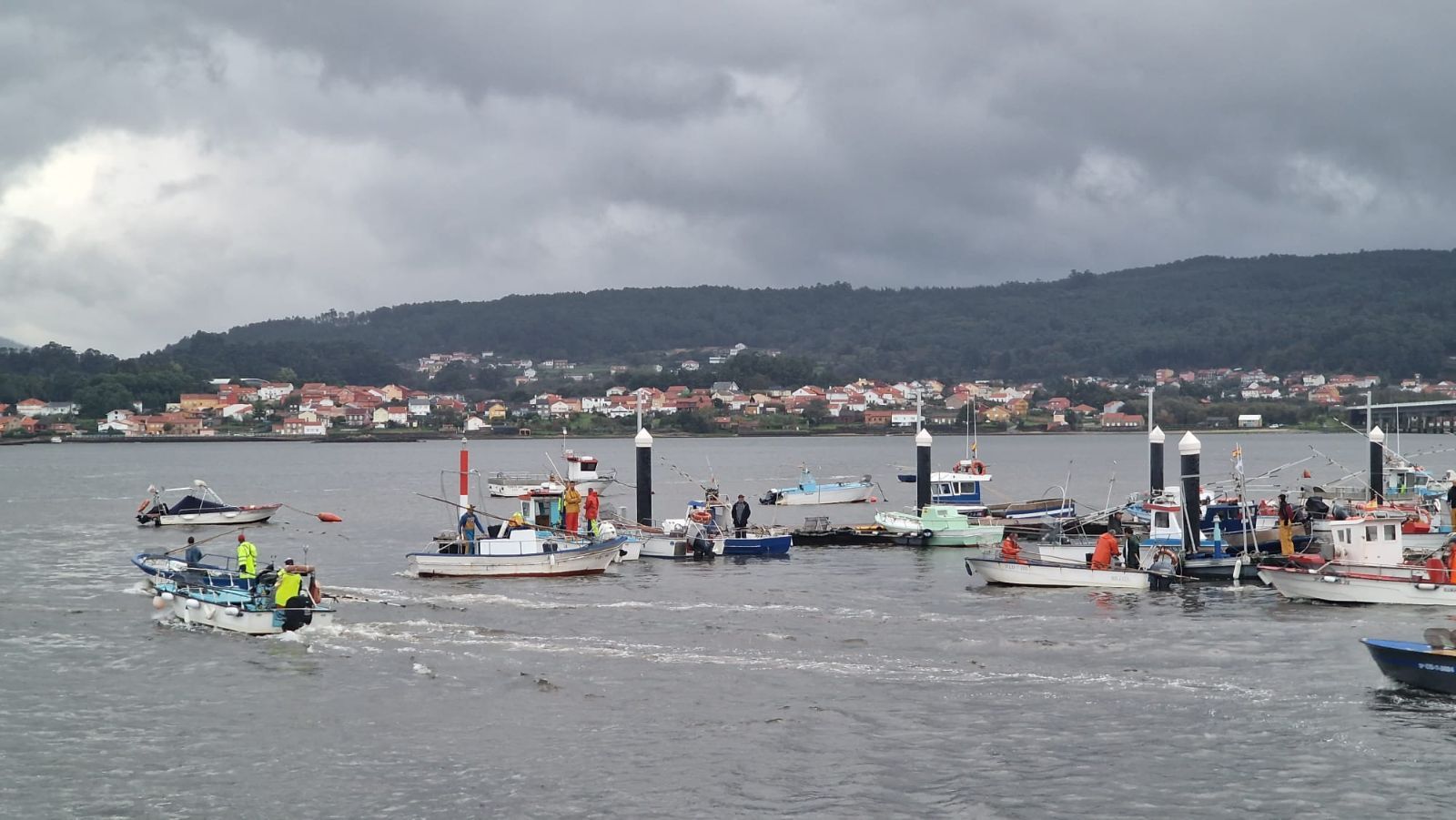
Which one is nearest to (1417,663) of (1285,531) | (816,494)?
(1285,531)

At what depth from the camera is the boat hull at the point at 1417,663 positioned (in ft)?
82.9

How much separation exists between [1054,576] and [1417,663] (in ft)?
48.5

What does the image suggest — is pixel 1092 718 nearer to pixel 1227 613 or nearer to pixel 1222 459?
pixel 1227 613

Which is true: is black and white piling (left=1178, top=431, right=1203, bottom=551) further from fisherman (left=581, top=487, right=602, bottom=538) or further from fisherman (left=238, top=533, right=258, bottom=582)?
fisherman (left=238, top=533, right=258, bottom=582)

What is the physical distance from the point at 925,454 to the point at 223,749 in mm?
37402

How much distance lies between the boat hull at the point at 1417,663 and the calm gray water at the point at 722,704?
1.30 ft

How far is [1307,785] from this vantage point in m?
20.8

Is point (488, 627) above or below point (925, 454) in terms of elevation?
below

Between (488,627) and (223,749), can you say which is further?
(488,627)

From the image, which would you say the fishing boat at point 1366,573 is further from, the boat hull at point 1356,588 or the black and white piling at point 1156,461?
the black and white piling at point 1156,461

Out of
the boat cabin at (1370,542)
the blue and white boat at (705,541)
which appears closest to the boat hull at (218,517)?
the blue and white boat at (705,541)

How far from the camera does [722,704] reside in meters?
25.8

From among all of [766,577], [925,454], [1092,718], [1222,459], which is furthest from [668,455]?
[1092,718]

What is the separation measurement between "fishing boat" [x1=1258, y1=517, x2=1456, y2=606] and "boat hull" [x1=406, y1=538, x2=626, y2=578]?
19.1 m
